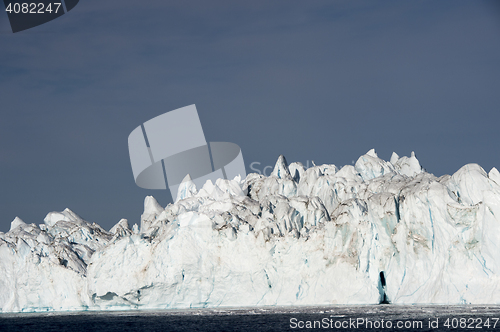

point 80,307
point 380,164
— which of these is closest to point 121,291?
point 80,307

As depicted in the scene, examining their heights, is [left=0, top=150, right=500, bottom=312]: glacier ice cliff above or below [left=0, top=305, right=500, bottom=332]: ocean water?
above

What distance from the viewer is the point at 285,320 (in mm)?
39406

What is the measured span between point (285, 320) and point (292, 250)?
5.82m

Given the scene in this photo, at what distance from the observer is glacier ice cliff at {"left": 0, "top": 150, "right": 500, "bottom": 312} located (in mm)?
39344

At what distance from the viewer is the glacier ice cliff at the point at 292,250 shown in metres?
39.3

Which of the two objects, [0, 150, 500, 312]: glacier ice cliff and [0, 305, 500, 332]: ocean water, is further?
[0, 150, 500, 312]: glacier ice cliff

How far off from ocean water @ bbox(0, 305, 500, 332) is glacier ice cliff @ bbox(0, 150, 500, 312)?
4.58 ft

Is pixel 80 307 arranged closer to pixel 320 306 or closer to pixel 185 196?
pixel 185 196

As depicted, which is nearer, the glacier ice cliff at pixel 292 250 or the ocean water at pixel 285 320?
the ocean water at pixel 285 320

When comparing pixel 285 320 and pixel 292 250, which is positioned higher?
pixel 292 250

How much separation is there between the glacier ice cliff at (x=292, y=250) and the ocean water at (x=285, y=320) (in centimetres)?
140

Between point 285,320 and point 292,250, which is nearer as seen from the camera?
point 285,320

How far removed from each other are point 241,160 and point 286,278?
1453 centimetres

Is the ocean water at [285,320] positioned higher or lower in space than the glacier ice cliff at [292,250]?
lower
